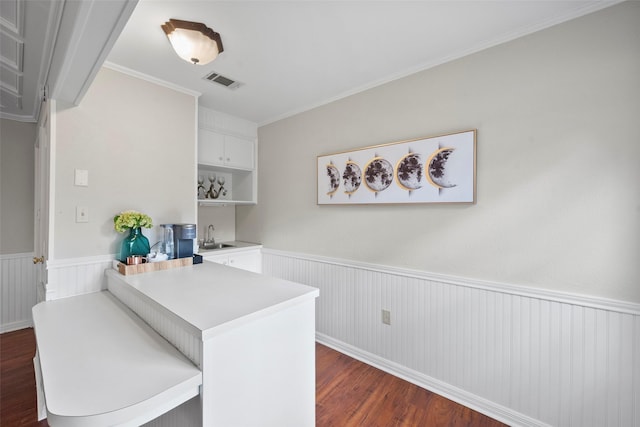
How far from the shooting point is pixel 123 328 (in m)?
1.35

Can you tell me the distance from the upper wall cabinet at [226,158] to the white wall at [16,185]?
5.68 ft

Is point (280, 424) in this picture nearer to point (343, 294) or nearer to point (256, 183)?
point (343, 294)

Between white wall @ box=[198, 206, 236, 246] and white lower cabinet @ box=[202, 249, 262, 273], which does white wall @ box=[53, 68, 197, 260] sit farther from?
white wall @ box=[198, 206, 236, 246]

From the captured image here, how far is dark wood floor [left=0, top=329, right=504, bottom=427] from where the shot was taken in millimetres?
1705

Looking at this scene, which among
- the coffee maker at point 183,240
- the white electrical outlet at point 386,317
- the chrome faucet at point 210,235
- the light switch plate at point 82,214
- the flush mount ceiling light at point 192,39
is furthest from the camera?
the chrome faucet at point 210,235

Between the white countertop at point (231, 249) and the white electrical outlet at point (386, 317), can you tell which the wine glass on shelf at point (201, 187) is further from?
the white electrical outlet at point (386, 317)

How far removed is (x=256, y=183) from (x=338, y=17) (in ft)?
7.19

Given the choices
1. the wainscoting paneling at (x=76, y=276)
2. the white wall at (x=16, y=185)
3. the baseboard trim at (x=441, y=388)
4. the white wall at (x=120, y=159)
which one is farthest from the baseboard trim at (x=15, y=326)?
the baseboard trim at (x=441, y=388)

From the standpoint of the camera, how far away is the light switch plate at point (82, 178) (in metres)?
1.90

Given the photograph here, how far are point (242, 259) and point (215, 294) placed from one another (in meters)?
1.75

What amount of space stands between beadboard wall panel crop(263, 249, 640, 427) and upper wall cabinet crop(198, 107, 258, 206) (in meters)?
1.66

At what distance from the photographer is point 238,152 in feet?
10.6

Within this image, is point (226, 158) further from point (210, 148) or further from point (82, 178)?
point (82, 178)

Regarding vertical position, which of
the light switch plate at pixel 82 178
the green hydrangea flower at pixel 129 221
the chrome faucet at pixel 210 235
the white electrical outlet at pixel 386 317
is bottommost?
the white electrical outlet at pixel 386 317
